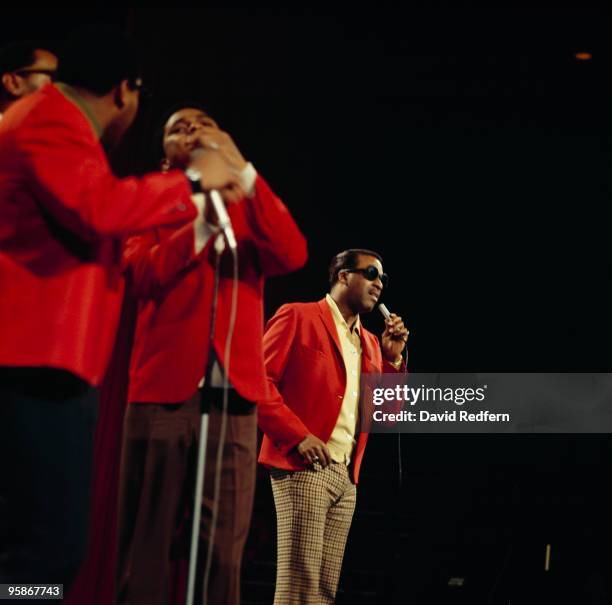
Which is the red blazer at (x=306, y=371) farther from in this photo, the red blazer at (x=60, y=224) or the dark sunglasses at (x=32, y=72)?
the red blazer at (x=60, y=224)

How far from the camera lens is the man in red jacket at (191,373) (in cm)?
191

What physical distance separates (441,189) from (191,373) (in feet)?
13.8

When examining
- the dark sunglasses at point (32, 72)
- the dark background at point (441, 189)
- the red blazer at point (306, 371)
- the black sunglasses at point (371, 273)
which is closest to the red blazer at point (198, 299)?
the dark sunglasses at point (32, 72)

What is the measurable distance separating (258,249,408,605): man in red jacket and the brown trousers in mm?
700

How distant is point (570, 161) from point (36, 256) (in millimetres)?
4942

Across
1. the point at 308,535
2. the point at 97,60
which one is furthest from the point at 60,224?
the point at 308,535

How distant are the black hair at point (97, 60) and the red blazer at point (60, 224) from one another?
0.11m

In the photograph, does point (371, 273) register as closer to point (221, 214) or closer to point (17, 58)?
point (17, 58)

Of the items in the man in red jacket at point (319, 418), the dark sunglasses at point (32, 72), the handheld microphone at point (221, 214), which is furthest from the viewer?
the man in red jacket at point (319, 418)

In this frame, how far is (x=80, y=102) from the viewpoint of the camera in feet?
5.85

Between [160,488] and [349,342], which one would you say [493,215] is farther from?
[160,488]

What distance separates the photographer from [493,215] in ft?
19.2

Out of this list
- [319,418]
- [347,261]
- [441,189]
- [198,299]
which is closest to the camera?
[198,299]

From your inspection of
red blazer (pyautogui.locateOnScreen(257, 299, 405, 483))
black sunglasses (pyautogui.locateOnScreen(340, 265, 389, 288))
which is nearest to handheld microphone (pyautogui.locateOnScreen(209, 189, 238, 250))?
red blazer (pyautogui.locateOnScreen(257, 299, 405, 483))
